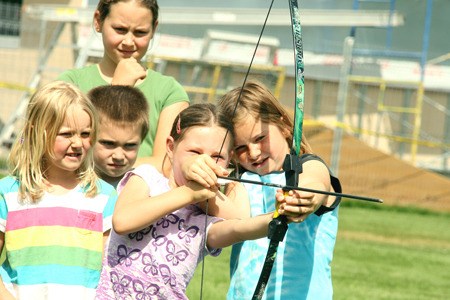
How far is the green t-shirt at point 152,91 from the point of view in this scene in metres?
4.36

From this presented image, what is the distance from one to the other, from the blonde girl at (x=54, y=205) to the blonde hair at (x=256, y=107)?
50 cm

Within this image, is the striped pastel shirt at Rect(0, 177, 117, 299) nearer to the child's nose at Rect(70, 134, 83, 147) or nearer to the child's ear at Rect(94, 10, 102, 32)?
the child's nose at Rect(70, 134, 83, 147)

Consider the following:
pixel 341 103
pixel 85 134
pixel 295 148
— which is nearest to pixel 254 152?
pixel 295 148

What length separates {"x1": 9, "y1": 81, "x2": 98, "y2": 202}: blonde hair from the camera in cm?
362

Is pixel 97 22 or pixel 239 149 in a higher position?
pixel 97 22

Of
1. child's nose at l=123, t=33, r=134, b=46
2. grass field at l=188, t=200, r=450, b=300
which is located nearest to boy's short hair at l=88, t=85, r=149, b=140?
child's nose at l=123, t=33, r=134, b=46

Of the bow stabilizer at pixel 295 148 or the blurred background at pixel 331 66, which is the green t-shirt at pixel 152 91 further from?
the blurred background at pixel 331 66

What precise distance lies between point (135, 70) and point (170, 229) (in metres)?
1.02

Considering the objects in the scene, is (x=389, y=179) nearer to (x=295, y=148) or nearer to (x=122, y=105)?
(x=122, y=105)

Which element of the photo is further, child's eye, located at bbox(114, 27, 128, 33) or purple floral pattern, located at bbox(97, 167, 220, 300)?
child's eye, located at bbox(114, 27, 128, 33)

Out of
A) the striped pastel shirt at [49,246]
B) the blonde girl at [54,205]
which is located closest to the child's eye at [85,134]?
the blonde girl at [54,205]

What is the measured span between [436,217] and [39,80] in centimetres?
724

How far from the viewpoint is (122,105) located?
4031 mm

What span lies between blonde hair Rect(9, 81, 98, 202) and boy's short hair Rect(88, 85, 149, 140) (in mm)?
328
